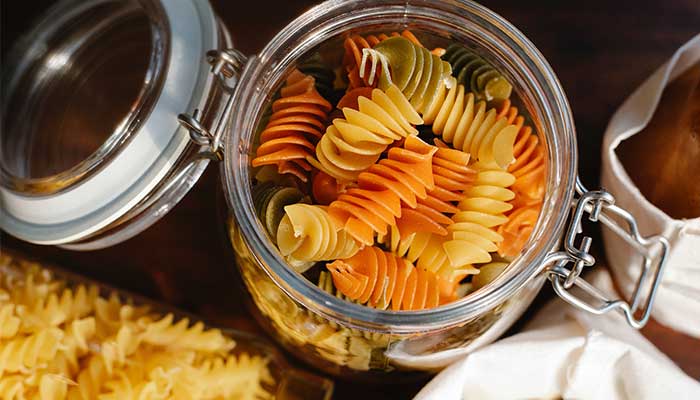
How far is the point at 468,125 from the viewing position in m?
0.55

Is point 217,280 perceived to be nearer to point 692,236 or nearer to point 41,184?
point 41,184

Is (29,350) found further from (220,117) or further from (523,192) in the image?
(523,192)

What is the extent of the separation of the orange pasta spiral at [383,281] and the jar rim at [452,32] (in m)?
0.02

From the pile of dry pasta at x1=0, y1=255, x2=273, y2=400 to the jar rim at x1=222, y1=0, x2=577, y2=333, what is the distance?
0.66 ft

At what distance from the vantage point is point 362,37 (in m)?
0.60

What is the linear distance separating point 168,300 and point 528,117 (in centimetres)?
46

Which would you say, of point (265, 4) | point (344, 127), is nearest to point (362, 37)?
point (344, 127)

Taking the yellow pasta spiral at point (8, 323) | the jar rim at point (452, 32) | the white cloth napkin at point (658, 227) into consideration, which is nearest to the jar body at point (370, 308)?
the jar rim at point (452, 32)

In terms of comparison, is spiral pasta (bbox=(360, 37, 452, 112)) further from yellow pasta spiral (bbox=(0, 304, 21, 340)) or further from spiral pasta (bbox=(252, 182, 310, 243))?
yellow pasta spiral (bbox=(0, 304, 21, 340))

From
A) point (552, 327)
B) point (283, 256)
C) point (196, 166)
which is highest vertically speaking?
point (196, 166)

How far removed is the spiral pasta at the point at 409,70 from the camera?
525 mm

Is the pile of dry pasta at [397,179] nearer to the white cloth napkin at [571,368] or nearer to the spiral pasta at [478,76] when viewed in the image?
the spiral pasta at [478,76]

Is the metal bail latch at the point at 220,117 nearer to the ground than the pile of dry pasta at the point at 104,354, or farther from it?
farther from it

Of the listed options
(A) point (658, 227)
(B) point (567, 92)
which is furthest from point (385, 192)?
(B) point (567, 92)
